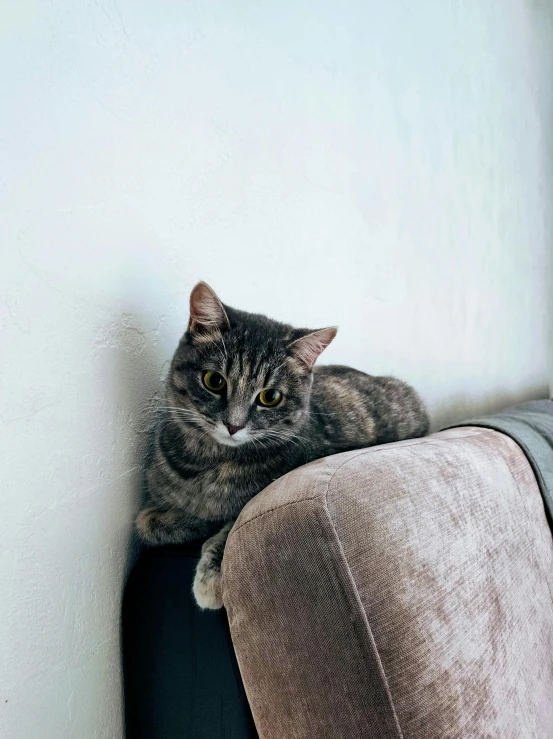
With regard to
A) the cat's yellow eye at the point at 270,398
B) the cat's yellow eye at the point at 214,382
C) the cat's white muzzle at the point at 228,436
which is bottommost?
the cat's white muzzle at the point at 228,436

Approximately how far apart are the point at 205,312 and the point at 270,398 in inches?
6.7

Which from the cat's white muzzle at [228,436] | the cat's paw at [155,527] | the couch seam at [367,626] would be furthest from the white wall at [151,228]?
the couch seam at [367,626]

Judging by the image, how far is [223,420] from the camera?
0.81 metres

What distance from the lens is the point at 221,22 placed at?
94cm

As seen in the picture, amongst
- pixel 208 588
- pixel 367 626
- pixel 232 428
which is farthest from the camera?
pixel 232 428

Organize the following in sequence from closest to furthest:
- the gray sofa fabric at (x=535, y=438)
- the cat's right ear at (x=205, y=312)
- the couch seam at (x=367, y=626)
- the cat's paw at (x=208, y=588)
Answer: the couch seam at (x=367, y=626), the cat's paw at (x=208, y=588), the cat's right ear at (x=205, y=312), the gray sofa fabric at (x=535, y=438)

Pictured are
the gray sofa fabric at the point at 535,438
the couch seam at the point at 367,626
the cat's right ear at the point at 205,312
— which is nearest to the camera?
the couch seam at the point at 367,626

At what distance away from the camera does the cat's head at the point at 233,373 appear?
82 cm

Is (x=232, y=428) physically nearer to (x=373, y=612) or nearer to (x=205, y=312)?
(x=205, y=312)

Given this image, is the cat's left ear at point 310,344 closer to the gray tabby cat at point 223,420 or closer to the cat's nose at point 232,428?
the gray tabby cat at point 223,420

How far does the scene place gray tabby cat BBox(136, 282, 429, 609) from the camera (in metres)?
0.82

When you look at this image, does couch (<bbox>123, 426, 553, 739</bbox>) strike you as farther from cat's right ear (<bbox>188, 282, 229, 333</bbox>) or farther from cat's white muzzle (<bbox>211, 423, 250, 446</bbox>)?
cat's right ear (<bbox>188, 282, 229, 333</bbox>)

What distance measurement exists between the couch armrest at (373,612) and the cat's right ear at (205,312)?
260mm

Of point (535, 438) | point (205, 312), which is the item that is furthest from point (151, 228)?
point (535, 438)
